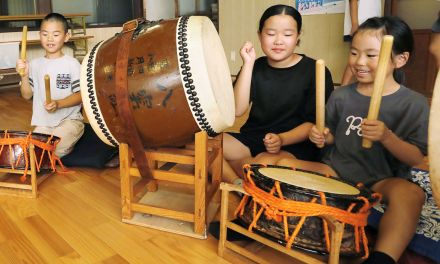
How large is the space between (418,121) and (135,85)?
0.85 meters

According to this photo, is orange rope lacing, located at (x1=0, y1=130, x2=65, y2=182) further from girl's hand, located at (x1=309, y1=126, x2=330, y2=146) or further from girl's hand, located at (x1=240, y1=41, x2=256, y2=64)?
girl's hand, located at (x1=309, y1=126, x2=330, y2=146)

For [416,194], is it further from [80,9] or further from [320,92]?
[80,9]

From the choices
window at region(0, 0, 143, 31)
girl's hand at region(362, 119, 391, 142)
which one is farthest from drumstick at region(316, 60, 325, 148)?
window at region(0, 0, 143, 31)

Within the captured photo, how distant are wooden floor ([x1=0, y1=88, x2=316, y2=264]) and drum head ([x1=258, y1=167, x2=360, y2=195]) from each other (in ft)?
0.85

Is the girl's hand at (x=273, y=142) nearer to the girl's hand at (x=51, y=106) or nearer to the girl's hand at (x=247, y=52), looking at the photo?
the girl's hand at (x=247, y=52)

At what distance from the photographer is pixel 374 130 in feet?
3.67

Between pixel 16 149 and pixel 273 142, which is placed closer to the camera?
pixel 273 142

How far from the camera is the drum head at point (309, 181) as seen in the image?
102 centimetres

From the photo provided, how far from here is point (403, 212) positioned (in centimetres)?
115

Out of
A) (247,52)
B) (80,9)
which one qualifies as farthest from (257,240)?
(80,9)

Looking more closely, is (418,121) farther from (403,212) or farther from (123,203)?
(123,203)

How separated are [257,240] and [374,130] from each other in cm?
43

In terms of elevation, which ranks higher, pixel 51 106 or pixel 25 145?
pixel 51 106

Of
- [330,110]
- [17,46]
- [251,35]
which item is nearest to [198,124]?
[330,110]
